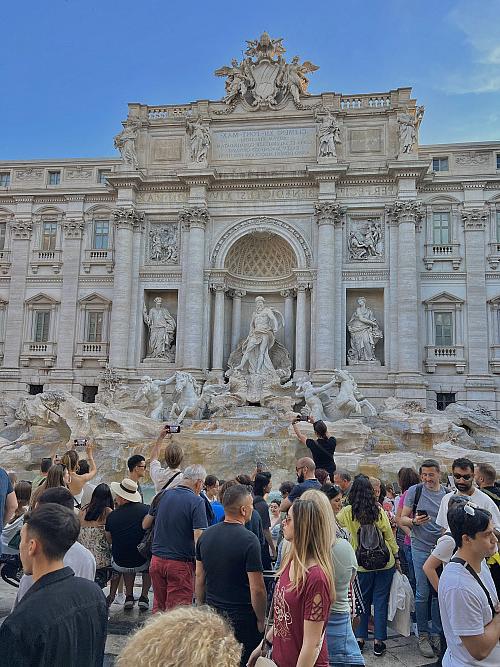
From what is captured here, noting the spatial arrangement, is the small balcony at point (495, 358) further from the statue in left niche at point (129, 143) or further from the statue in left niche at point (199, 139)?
the statue in left niche at point (129, 143)

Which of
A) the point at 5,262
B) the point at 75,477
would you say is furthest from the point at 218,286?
the point at 75,477

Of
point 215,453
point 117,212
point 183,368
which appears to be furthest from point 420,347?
point 117,212

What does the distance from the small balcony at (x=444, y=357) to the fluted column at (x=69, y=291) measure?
53.1 ft

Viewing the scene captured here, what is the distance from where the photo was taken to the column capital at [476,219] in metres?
25.8

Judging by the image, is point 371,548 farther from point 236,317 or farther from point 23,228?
point 23,228

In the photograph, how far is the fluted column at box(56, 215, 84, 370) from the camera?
2770 cm

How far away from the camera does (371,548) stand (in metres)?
5.69

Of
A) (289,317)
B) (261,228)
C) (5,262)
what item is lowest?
(289,317)

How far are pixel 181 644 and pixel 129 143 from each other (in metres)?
28.0

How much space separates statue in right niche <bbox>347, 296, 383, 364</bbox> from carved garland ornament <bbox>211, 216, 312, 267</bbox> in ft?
11.0

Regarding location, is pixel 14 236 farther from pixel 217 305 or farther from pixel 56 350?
pixel 217 305

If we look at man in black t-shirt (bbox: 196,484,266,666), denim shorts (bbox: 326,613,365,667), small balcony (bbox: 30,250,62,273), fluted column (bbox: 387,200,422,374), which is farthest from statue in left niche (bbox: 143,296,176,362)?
denim shorts (bbox: 326,613,365,667)

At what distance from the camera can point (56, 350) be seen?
28047 mm

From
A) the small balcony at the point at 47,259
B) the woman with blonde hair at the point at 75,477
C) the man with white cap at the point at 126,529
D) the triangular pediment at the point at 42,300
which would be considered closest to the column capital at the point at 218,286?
the triangular pediment at the point at 42,300
